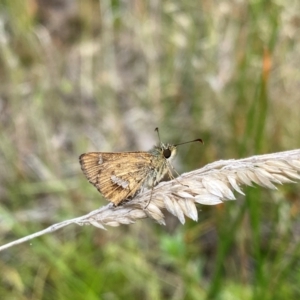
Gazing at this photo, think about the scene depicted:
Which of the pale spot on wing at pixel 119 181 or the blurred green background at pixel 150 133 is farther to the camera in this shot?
the blurred green background at pixel 150 133

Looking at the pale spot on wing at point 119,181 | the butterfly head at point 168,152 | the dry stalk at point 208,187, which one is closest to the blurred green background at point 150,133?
the butterfly head at point 168,152

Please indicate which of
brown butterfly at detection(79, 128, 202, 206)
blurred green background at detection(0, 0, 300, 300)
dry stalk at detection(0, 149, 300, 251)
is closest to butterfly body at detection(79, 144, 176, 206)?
brown butterfly at detection(79, 128, 202, 206)

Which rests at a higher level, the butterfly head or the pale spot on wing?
the butterfly head

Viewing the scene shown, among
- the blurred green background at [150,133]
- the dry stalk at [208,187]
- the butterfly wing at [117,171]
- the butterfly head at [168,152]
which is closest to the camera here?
the dry stalk at [208,187]

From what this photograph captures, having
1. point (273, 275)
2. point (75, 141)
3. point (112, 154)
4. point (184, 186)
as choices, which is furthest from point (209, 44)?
point (184, 186)

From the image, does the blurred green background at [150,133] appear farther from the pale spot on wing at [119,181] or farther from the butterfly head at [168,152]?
the pale spot on wing at [119,181]

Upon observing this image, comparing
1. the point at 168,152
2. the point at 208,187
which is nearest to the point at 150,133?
the point at 168,152

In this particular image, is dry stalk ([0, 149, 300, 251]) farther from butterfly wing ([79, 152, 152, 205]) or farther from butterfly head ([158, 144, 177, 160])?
butterfly head ([158, 144, 177, 160])

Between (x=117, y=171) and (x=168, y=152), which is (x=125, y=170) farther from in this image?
(x=168, y=152)

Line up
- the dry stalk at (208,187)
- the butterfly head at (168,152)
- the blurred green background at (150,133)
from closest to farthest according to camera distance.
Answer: the dry stalk at (208,187) → the butterfly head at (168,152) → the blurred green background at (150,133)
